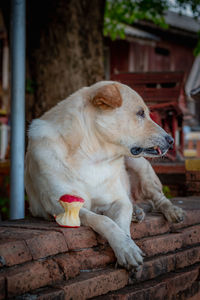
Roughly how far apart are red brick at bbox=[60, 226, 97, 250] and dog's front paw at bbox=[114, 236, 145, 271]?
0.56 ft

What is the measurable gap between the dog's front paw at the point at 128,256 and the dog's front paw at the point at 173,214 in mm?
807

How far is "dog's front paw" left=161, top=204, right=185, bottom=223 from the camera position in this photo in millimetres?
3023

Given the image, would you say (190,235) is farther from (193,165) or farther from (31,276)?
(193,165)

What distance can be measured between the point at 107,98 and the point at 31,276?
1.42 m

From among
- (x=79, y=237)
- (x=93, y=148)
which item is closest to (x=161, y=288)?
(x=79, y=237)

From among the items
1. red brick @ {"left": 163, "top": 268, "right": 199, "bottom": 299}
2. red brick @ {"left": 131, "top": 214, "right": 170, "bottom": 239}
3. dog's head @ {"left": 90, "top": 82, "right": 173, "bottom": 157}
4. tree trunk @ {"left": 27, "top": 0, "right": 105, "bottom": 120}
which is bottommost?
red brick @ {"left": 163, "top": 268, "right": 199, "bottom": 299}

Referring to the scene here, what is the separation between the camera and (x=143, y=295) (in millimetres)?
2229

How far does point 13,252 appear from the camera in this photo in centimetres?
194

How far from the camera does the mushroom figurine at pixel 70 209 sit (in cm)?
235

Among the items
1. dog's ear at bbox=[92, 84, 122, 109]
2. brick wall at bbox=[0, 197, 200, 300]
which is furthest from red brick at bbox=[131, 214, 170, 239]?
dog's ear at bbox=[92, 84, 122, 109]

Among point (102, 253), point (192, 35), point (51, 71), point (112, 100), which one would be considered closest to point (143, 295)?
point (102, 253)

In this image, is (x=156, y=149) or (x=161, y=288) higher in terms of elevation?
(x=156, y=149)

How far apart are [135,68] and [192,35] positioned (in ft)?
10.7

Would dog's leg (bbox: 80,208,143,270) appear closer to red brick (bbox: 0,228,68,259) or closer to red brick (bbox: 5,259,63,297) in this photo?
red brick (bbox: 0,228,68,259)
